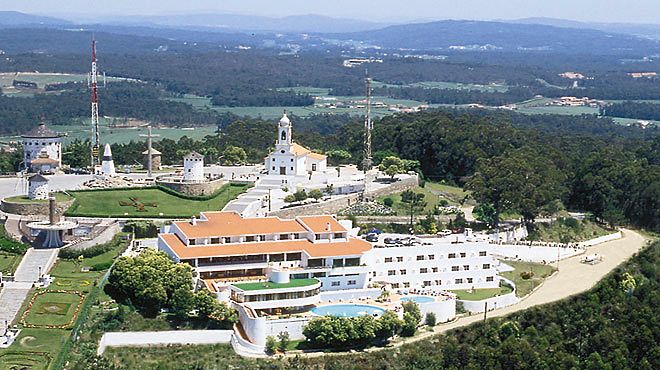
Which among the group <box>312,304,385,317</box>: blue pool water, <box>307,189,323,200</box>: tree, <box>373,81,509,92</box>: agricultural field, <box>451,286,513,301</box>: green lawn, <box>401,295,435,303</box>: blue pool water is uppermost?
<box>307,189,323,200</box>: tree

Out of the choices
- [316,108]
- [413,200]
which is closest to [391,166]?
[413,200]

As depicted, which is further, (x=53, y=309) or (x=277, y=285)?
(x=277, y=285)

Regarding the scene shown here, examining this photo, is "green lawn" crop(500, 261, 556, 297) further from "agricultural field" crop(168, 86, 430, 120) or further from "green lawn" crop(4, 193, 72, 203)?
"agricultural field" crop(168, 86, 430, 120)

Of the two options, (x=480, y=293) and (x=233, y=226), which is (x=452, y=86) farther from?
(x=233, y=226)

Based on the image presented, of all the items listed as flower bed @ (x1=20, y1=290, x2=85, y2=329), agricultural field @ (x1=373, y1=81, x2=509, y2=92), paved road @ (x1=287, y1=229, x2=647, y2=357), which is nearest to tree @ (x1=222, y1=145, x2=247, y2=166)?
paved road @ (x1=287, y1=229, x2=647, y2=357)

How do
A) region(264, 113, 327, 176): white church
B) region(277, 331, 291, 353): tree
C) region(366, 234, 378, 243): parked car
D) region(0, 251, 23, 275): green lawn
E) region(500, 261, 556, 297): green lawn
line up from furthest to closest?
1. region(264, 113, 327, 176): white church
2. region(366, 234, 378, 243): parked car
3. region(500, 261, 556, 297): green lawn
4. region(0, 251, 23, 275): green lawn
5. region(277, 331, 291, 353): tree

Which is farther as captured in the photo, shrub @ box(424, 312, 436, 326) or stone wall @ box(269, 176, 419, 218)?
stone wall @ box(269, 176, 419, 218)

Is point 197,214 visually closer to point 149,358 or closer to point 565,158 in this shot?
point 149,358
